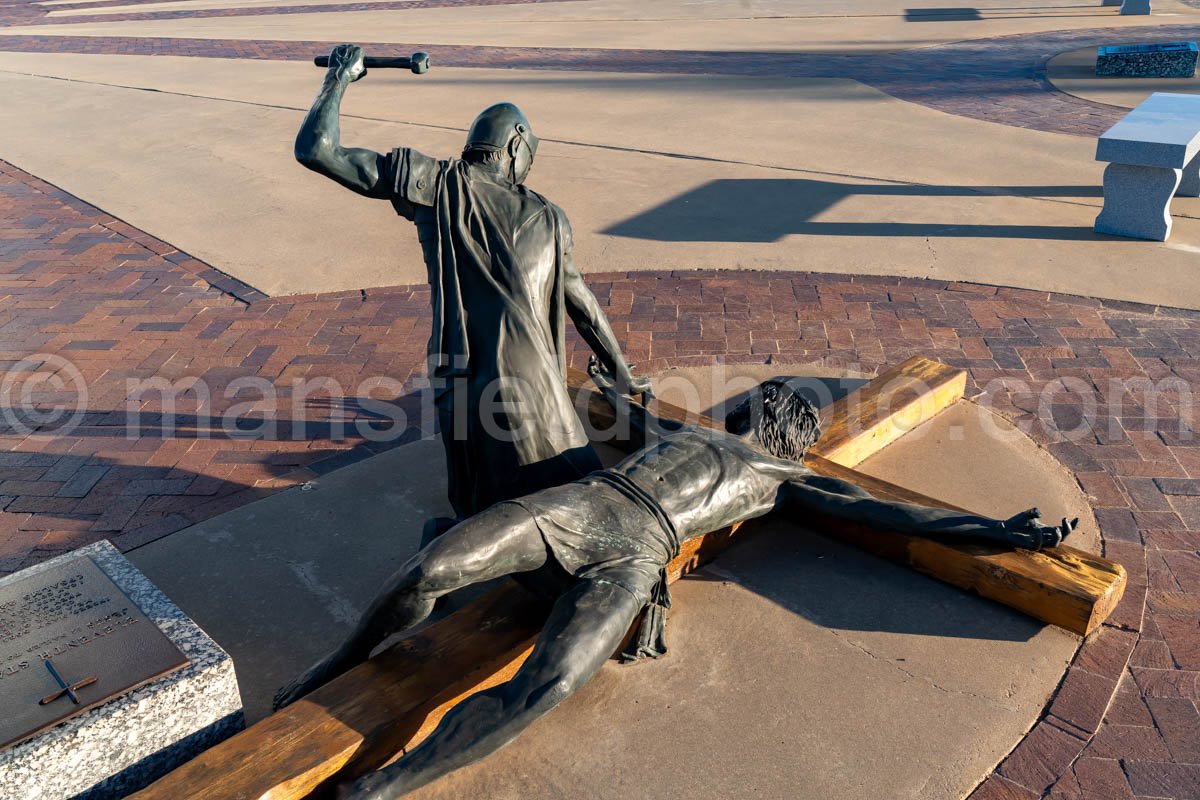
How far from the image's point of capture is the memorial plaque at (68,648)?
9.39 feet

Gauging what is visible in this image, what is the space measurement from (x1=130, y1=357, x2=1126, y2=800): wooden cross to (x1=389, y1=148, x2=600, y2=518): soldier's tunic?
18.5 inches

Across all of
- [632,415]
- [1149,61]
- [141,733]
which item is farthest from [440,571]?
[1149,61]

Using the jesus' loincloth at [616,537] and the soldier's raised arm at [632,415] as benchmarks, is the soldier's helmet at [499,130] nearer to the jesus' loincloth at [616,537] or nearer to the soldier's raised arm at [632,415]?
the soldier's raised arm at [632,415]

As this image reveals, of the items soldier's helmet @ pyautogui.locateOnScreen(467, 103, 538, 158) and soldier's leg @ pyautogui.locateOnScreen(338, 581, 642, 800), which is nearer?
soldier's leg @ pyautogui.locateOnScreen(338, 581, 642, 800)

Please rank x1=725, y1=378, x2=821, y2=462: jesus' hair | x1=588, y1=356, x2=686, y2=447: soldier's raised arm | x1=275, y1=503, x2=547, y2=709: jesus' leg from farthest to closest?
x1=588, y1=356, x2=686, y2=447: soldier's raised arm
x1=725, y1=378, x2=821, y2=462: jesus' hair
x1=275, y1=503, x2=547, y2=709: jesus' leg

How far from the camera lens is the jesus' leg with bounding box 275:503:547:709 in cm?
309

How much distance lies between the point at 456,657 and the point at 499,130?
1.83m

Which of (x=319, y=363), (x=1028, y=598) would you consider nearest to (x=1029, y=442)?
(x=1028, y=598)

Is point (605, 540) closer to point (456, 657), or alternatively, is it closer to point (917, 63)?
point (456, 657)

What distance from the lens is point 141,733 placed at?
2.96m

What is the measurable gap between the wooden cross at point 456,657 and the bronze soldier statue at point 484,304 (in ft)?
1.53

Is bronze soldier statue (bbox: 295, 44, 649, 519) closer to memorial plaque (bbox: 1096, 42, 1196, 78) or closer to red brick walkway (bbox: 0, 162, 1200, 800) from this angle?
red brick walkway (bbox: 0, 162, 1200, 800)

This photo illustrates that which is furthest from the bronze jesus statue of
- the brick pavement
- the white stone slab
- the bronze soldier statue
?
the brick pavement

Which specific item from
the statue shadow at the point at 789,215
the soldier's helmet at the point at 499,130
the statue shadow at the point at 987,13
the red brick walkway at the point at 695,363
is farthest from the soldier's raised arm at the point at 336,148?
the statue shadow at the point at 987,13
